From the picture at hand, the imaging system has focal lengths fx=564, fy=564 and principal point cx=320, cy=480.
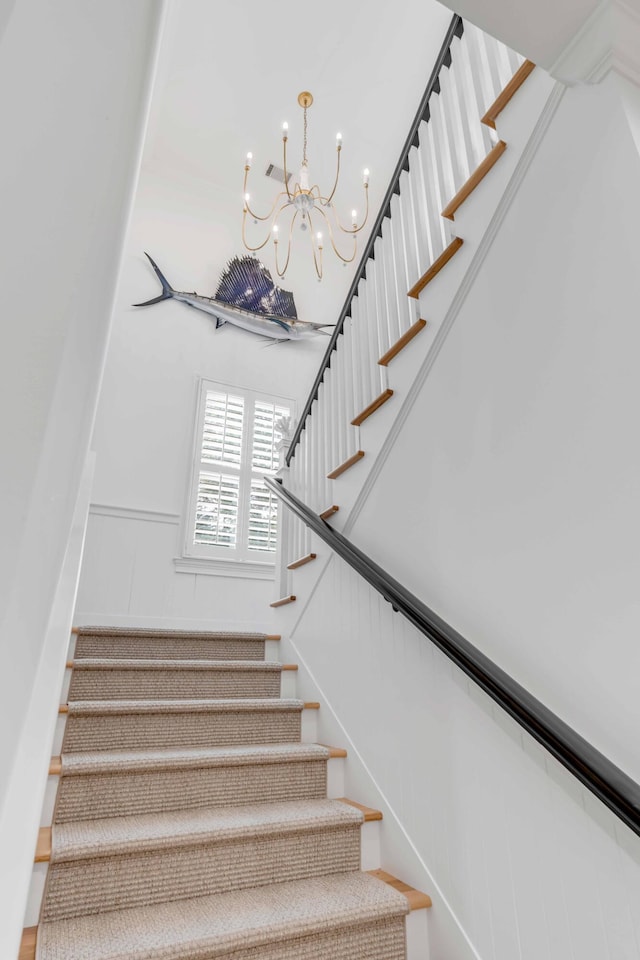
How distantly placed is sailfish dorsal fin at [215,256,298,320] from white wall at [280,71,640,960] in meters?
3.56

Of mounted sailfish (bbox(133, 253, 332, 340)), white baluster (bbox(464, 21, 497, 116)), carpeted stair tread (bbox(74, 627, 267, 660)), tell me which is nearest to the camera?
white baluster (bbox(464, 21, 497, 116))

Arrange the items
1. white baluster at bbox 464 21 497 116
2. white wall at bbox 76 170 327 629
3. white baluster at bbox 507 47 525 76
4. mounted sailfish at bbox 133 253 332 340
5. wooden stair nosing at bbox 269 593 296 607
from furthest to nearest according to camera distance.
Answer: mounted sailfish at bbox 133 253 332 340
white wall at bbox 76 170 327 629
wooden stair nosing at bbox 269 593 296 607
white baluster at bbox 464 21 497 116
white baluster at bbox 507 47 525 76

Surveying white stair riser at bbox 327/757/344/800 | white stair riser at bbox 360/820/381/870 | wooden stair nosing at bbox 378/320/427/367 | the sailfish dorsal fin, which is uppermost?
the sailfish dorsal fin

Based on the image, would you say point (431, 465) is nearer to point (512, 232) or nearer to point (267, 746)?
point (512, 232)

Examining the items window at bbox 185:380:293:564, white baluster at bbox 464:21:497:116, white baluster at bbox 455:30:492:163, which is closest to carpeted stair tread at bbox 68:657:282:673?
window at bbox 185:380:293:564

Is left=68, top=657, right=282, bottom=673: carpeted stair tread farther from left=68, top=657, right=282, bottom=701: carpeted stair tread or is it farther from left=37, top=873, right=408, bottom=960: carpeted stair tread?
left=37, top=873, right=408, bottom=960: carpeted stair tread

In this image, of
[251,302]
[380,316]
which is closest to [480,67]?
[380,316]

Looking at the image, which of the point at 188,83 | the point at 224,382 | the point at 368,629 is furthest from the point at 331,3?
the point at 368,629

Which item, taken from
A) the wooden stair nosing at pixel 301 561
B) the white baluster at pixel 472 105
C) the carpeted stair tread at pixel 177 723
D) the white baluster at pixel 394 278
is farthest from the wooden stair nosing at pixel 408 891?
the white baluster at pixel 472 105

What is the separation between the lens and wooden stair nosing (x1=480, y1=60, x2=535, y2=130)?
1477 millimetres

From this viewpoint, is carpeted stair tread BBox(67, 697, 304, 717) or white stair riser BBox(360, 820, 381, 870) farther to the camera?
carpeted stair tread BBox(67, 697, 304, 717)

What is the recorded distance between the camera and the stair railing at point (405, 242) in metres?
1.80

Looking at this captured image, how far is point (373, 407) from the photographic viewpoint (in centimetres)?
212

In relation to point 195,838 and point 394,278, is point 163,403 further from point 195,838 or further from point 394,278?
point 195,838
